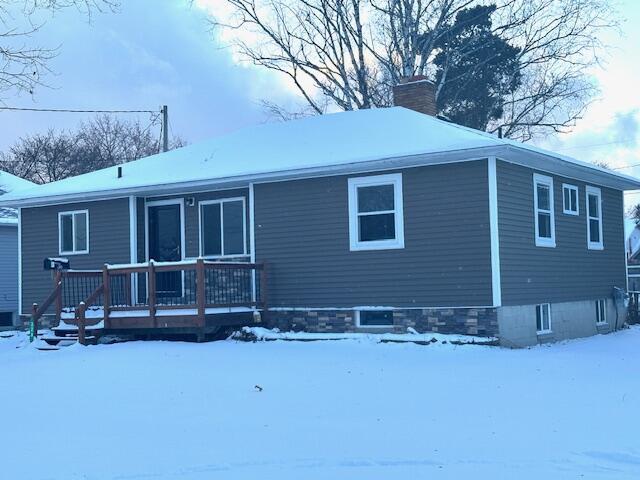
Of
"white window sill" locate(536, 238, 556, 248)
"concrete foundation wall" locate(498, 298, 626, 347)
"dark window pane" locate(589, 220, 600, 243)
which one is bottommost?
"concrete foundation wall" locate(498, 298, 626, 347)

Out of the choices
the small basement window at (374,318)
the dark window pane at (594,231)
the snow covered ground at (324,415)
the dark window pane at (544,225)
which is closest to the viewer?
the snow covered ground at (324,415)

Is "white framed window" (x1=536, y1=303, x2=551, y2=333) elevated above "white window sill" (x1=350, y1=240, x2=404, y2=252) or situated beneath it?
situated beneath

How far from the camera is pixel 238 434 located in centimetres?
723

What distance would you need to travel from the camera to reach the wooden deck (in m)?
14.0

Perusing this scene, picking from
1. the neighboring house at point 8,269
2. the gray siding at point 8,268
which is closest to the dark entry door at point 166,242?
the neighboring house at point 8,269

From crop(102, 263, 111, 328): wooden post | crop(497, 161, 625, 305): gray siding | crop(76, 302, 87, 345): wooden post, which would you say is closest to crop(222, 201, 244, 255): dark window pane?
crop(102, 263, 111, 328): wooden post

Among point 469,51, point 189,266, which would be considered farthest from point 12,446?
point 469,51

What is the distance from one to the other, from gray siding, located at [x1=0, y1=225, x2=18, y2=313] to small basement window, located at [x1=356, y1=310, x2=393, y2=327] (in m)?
13.3

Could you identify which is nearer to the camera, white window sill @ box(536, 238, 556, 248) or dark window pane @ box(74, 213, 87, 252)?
white window sill @ box(536, 238, 556, 248)

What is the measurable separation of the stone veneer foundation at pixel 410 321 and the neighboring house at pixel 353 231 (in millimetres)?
27

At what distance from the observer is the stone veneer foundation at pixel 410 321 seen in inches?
522

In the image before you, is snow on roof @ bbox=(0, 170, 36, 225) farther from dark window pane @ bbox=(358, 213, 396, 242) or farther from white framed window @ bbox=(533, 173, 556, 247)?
white framed window @ bbox=(533, 173, 556, 247)

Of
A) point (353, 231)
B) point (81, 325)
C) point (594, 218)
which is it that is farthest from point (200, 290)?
point (594, 218)

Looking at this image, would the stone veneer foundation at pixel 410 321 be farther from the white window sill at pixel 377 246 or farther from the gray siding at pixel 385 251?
the white window sill at pixel 377 246
